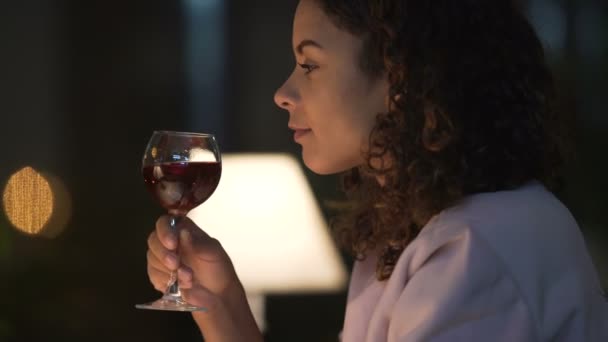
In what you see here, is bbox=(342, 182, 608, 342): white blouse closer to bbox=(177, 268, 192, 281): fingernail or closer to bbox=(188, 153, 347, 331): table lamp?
bbox=(177, 268, 192, 281): fingernail

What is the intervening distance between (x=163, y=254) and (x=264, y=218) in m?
1.29

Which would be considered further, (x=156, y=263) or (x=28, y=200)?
(x=28, y=200)

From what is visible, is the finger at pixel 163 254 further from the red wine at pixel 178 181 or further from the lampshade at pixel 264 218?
the lampshade at pixel 264 218

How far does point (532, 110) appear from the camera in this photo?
1.31 metres

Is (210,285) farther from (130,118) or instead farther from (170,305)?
(130,118)

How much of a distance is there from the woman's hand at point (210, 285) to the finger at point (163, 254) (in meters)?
0.03

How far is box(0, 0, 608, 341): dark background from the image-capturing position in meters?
3.38

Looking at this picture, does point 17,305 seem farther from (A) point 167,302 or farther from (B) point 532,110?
(B) point 532,110

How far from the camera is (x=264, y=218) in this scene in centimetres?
269

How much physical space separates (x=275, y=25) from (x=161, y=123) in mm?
621

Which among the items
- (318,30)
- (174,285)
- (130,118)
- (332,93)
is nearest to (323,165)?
(332,93)

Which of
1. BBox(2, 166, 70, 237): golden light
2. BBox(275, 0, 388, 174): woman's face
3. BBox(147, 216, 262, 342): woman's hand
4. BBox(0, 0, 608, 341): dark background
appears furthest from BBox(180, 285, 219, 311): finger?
BBox(2, 166, 70, 237): golden light

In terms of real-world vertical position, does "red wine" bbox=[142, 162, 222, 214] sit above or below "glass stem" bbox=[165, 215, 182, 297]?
above

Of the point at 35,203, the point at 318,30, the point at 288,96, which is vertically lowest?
the point at 35,203
